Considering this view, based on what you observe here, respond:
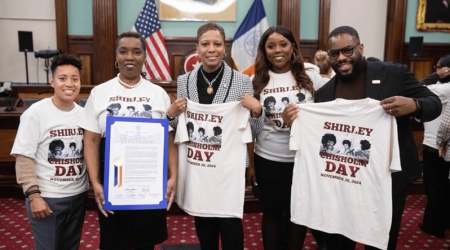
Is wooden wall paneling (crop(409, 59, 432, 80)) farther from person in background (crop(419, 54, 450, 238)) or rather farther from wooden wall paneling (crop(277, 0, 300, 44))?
person in background (crop(419, 54, 450, 238))

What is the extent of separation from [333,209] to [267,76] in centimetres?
88

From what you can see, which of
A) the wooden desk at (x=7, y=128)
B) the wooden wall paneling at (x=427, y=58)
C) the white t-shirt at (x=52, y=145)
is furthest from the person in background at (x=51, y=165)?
the wooden wall paneling at (x=427, y=58)

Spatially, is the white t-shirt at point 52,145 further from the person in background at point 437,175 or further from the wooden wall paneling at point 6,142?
the person in background at point 437,175

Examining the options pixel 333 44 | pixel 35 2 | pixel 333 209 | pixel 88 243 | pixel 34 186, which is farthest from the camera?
pixel 35 2

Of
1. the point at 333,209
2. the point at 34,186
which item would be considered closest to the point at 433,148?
the point at 333,209

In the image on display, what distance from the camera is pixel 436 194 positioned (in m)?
3.37

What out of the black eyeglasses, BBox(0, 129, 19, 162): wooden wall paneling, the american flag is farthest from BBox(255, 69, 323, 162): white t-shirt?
the american flag

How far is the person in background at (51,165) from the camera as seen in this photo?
6.06 feet

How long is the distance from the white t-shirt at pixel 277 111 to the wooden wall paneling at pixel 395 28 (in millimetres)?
6322

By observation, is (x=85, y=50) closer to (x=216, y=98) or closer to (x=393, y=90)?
(x=216, y=98)

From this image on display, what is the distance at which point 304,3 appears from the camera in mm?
7410

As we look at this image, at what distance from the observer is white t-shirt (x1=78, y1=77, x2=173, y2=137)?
1904 millimetres

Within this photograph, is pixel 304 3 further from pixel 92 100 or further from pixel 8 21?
pixel 92 100

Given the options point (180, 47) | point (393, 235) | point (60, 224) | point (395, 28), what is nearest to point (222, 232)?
point (60, 224)
